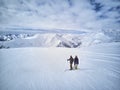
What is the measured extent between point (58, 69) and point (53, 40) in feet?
1.35

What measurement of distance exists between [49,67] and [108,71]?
82cm

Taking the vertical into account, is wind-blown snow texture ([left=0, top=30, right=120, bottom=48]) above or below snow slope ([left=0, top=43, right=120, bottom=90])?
above

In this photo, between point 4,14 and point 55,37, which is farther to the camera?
point 55,37

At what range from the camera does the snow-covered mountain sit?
2.01 meters

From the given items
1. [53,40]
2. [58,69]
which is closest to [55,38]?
[53,40]

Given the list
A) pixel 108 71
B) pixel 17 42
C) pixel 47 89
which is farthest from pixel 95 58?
pixel 17 42

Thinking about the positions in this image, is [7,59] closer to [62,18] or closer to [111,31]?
[62,18]

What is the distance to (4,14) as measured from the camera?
6.25 ft

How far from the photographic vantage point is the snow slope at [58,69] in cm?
183

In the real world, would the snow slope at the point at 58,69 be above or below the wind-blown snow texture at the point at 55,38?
below

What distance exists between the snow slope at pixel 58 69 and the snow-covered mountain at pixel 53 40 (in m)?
0.07

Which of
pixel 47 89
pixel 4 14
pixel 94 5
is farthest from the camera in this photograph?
pixel 94 5

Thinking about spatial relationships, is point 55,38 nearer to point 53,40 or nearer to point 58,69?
point 53,40

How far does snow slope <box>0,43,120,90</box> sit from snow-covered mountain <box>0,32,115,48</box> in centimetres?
7
